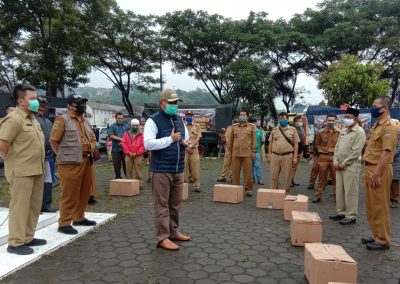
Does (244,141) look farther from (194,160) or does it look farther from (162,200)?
(162,200)

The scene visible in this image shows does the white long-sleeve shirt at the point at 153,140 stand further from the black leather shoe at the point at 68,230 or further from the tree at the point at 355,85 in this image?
the tree at the point at 355,85

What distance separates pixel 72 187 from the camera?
16.7 ft

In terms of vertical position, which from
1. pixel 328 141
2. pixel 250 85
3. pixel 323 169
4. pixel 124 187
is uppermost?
pixel 250 85

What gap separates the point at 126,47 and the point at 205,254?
2182 cm

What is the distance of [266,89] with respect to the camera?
23.5 m

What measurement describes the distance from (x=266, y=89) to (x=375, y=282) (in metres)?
20.4

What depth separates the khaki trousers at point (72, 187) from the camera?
5047mm

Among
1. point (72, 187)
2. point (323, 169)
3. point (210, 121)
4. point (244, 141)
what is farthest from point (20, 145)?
point (210, 121)

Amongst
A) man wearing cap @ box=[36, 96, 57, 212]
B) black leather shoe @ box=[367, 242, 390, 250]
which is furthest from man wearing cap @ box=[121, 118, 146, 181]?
black leather shoe @ box=[367, 242, 390, 250]

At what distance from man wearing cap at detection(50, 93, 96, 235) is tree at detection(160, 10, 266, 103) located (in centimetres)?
1934

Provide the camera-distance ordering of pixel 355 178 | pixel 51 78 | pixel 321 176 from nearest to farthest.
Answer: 1. pixel 355 178
2. pixel 321 176
3. pixel 51 78

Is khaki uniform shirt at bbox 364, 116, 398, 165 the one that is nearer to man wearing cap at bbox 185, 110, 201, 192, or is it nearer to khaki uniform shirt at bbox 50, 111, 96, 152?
khaki uniform shirt at bbox 50, 111, 96, 152

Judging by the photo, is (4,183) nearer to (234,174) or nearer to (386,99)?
(234,174)

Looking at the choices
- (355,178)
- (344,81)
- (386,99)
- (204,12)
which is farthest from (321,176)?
(204,12)
